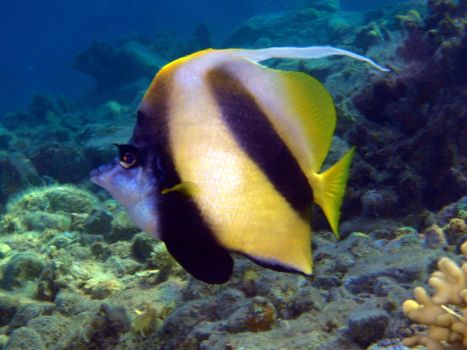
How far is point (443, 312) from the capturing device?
4.87ft

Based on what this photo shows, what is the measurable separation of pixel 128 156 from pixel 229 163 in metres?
0.25

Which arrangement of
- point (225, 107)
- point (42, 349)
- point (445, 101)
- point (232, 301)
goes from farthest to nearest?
point (445, 101) < point (42, 349) < point (232, 301) < point (225, 107)

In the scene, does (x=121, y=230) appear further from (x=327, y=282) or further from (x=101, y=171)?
(x=101, y=171)

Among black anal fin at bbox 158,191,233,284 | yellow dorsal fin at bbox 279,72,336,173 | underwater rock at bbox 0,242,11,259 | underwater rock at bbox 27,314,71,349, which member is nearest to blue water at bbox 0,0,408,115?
underwater rock at bbox 0,242,11,259

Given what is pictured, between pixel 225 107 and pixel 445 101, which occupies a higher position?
pixel 225 107

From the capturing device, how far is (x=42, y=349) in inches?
110

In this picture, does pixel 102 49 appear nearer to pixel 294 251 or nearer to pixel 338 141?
pixel 338 141

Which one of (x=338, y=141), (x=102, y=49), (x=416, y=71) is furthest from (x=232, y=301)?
(x=102, y=49)

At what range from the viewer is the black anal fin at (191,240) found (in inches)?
41.8

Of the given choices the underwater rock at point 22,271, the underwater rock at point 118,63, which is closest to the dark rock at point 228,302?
the underwater rock at point 22,271

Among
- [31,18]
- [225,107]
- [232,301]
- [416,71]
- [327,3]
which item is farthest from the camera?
[31,18]

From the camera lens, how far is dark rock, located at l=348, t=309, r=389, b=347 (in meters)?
1.83

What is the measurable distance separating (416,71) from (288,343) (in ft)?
12.4

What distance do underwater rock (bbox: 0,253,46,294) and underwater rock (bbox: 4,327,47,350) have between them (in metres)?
1.05
